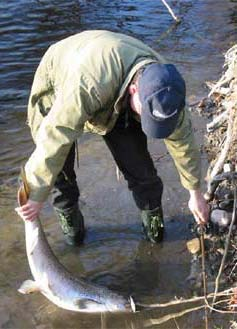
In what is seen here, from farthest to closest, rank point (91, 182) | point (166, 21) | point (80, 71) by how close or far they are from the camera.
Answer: point (166, 21) → point (91, 182) → point (80, 71)

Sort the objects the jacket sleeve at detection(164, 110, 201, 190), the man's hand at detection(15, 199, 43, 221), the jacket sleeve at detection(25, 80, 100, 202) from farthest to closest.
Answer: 1. the jacket sleeve at detection(164, 110, 201, 190)
2. the man's hand at detection(15, 199, 43, 221)
3. the jacket sleeve at detection(25, 80, 100, 202)

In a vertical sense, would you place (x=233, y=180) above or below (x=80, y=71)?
below

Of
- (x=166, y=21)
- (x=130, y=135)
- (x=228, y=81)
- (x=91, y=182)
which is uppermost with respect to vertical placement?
(x=130, y=135)

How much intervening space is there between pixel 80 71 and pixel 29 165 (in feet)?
2.04

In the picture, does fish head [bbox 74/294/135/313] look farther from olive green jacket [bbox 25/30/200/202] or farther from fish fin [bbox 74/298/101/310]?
olive green jacket [bbox 25/30/200/202]

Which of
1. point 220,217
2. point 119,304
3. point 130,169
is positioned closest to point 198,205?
point 130,169

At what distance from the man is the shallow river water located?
2.25 ft

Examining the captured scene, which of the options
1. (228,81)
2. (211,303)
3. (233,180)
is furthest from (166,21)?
(211,303)

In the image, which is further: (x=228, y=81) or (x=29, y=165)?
(x=228, y=81)

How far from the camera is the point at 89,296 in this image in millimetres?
3939

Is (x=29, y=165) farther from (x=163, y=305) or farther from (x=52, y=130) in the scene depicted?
(x=163, y=305)

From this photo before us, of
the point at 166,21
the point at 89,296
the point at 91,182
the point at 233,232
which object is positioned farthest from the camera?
the point at 166,21

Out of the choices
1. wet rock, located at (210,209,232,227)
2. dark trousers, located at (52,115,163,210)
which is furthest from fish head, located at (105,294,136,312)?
wet rock, located at (210,209,232,227)

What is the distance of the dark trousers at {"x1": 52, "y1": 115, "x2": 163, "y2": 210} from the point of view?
13.1 ft
